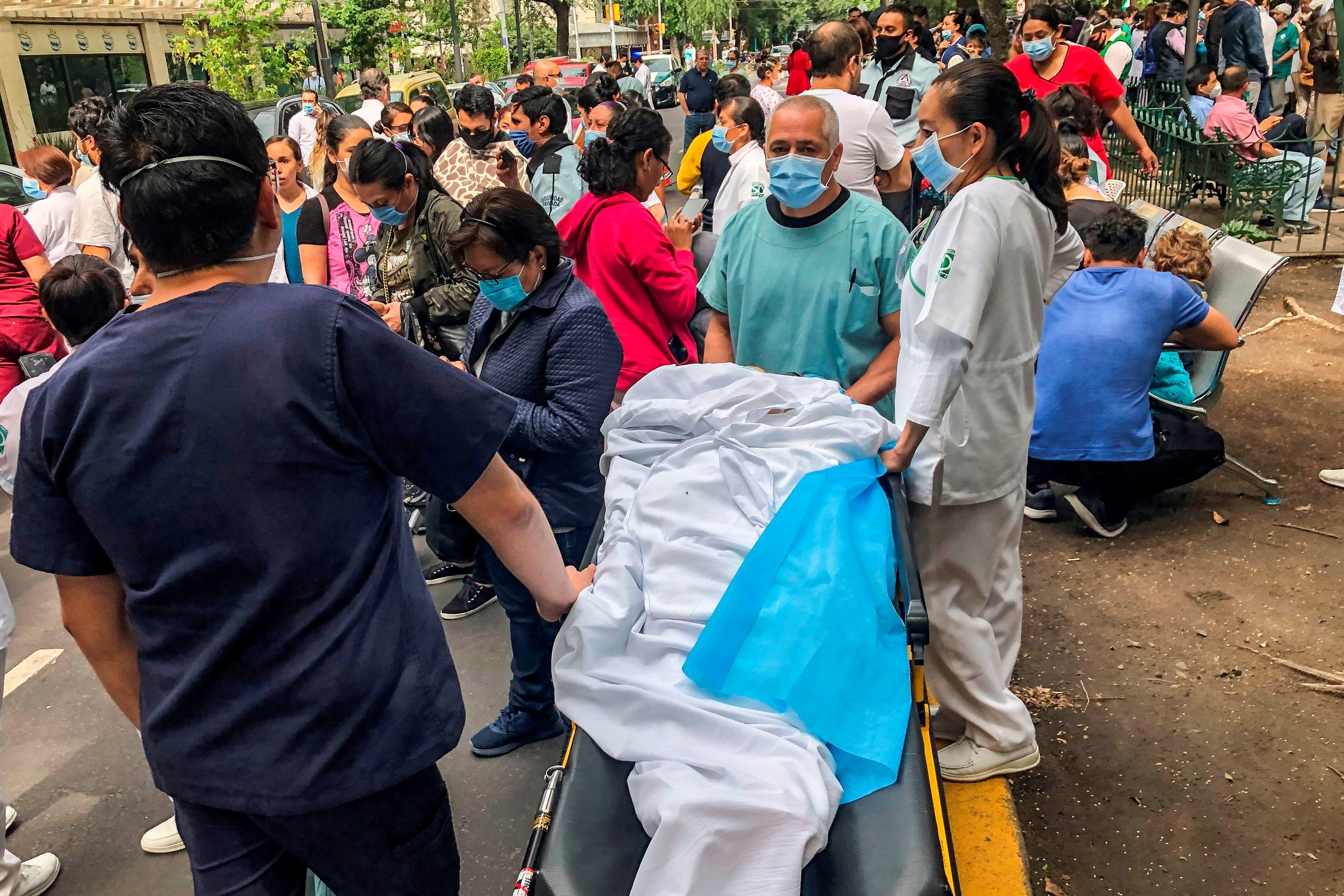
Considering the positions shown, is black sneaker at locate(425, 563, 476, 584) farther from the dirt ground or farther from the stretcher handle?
the stretcher handle

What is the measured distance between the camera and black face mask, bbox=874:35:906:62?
8055mm

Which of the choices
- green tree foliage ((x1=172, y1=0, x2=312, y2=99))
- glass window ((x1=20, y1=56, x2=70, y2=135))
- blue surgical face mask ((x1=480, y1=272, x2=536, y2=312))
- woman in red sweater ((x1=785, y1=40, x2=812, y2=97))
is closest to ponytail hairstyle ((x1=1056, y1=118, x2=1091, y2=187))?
blue surgical face mask ((x1=480, y1=272, x2=536, y2=312))

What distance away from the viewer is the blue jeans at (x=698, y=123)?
10.5m

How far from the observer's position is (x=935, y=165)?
A: 3.04m

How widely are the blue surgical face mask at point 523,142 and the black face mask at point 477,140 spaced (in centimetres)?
53

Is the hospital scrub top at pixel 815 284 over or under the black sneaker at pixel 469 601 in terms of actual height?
over

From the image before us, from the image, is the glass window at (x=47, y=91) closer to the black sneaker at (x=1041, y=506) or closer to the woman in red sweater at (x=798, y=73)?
the woman in red sweater at (x=798, y=73)

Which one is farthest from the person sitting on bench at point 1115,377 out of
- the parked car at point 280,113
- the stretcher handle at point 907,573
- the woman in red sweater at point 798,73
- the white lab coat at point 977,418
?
the parked car at point 280,113

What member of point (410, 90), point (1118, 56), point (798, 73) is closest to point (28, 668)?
point (798, 73)

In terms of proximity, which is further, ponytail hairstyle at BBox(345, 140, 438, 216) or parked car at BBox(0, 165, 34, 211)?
parked car at BBox(0, 165, 34, 211)

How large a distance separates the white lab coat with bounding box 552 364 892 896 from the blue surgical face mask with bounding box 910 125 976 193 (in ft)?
2.21

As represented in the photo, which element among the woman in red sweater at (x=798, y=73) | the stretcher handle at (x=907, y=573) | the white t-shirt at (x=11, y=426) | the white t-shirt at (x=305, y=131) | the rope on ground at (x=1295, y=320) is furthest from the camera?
the white t-shirt at (x=305, y=131)

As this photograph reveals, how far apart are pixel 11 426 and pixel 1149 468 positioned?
4546 mm

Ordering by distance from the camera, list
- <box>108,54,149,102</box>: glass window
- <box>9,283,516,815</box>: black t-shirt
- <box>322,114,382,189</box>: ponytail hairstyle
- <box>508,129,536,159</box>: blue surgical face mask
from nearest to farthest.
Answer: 1. <box>9,283,516,815</box>: black t-shirt
2. <box>322,114,382,189</box>: ponytail hairstyle
3. <box>508,129,536,159</box>: blue surgical face mask
4. <box>108,54,149,102</box>: glass window
